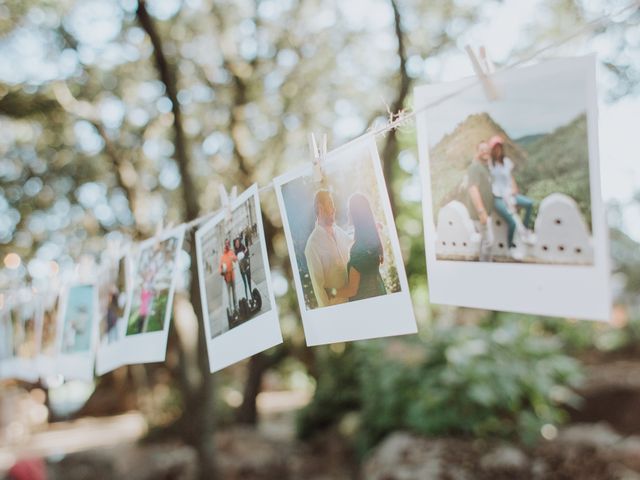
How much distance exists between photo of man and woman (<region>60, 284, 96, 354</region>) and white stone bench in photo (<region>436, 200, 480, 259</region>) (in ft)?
5.13

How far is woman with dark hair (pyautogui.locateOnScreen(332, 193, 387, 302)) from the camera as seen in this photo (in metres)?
1.28

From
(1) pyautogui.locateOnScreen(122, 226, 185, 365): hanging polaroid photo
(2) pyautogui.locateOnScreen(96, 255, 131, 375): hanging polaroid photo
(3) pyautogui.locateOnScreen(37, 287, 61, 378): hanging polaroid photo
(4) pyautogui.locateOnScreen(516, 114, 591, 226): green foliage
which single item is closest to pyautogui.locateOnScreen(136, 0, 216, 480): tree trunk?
(3) pyautogui.locateOnScreen(37, 287, 61, 378): hanging polaroid photo

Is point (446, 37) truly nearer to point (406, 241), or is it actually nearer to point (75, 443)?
point (406, 241)

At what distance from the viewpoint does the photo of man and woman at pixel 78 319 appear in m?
2.29

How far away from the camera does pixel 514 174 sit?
1.05m

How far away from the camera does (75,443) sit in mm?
10289

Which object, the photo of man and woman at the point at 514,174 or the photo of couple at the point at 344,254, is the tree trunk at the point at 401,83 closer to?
the photo of couple at the point at 344,254

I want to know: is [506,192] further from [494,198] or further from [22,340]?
[22,340]

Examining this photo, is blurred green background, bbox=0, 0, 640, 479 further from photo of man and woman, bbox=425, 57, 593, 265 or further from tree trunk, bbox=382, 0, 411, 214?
photo of man and woman, bbox=425, 57, 593, 265

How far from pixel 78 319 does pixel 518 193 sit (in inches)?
72.8

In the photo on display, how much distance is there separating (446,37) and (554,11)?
0.77 metres

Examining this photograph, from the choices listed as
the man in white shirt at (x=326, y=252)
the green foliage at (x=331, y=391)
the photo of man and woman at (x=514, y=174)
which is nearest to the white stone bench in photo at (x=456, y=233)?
the photo of man and woman at (x=514, y=174)

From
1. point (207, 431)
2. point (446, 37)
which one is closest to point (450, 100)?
point (446, 37)

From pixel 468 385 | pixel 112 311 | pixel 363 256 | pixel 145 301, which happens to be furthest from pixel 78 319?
pixel 468 385
